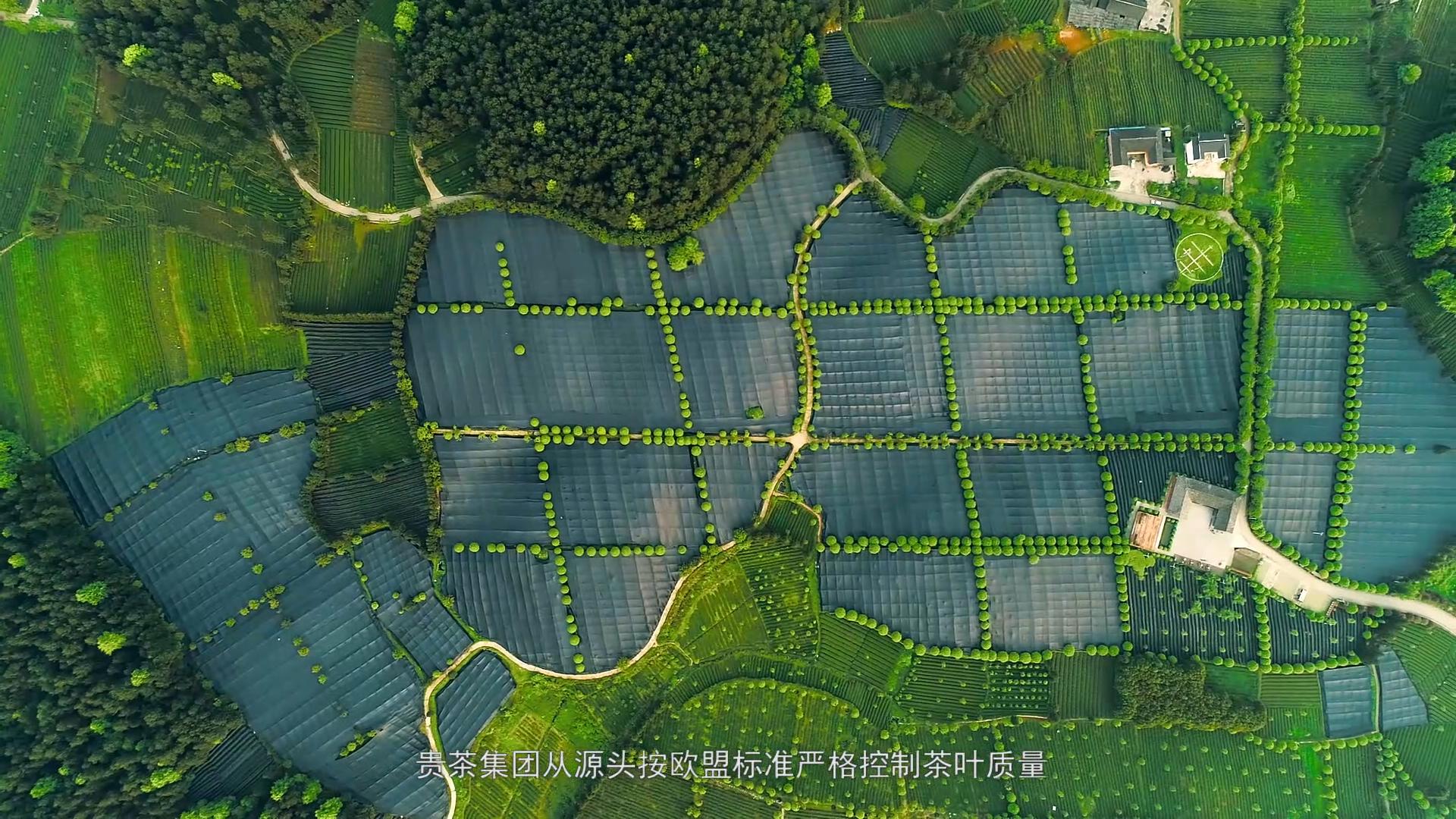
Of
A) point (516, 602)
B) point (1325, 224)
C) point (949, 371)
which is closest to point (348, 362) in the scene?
point (516, 602)

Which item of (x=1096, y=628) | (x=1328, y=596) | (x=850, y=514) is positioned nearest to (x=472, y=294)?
(x=850, y=514)

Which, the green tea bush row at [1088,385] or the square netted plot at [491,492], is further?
the square netted plot at [491,492]

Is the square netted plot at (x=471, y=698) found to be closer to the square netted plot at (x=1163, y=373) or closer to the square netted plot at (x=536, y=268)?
the square netted plot at (x=536, y=268)

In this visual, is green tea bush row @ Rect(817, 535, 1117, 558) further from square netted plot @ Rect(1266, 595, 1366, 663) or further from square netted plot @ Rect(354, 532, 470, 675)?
square netted plot @ Rect(354, 532, 470, 675)

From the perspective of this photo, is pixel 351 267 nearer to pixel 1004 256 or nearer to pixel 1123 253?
pixel 1004 256

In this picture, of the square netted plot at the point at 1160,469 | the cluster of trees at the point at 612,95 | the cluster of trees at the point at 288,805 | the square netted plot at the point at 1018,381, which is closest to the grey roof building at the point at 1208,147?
the square netted plot at the point at 1018,381

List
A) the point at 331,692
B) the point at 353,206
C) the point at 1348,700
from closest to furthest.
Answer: the point at 331,692, the point at 1348,700, the point at 353,206
